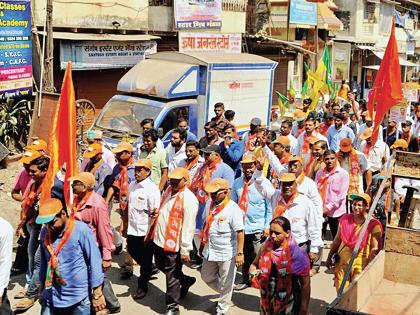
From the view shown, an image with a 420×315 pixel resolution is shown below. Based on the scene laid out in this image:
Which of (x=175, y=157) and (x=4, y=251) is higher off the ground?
(x=4, y=251)

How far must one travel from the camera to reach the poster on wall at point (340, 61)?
1237 inches

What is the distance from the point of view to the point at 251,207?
22.4ft

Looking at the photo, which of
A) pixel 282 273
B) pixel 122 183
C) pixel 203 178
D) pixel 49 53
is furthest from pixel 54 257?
→ pixel 49 53

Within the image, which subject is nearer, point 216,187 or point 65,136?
point 65,136

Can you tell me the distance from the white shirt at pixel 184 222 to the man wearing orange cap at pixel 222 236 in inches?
5.8

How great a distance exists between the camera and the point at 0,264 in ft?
14.8

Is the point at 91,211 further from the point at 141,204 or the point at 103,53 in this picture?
the point at 103,53

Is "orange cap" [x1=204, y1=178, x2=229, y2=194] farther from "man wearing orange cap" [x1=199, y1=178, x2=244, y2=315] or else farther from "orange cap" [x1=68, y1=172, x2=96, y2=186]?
"orange cap" [x1=68, y1=172, x2=96, y2=186]

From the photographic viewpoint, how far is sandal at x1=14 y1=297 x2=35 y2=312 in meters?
6.38

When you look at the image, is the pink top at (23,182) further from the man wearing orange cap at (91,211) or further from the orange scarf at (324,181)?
the orange scarf at (324,181)

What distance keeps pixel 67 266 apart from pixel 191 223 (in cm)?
172

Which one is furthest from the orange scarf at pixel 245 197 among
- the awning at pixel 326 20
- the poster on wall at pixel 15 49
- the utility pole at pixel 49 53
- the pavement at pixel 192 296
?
the awning at pixel 326 20

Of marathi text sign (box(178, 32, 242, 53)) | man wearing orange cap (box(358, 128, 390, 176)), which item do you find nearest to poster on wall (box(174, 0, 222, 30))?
marathi text sign (box(178, 32, 242, 53))

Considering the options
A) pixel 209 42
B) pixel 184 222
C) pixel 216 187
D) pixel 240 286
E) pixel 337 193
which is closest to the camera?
pixel 216 187
